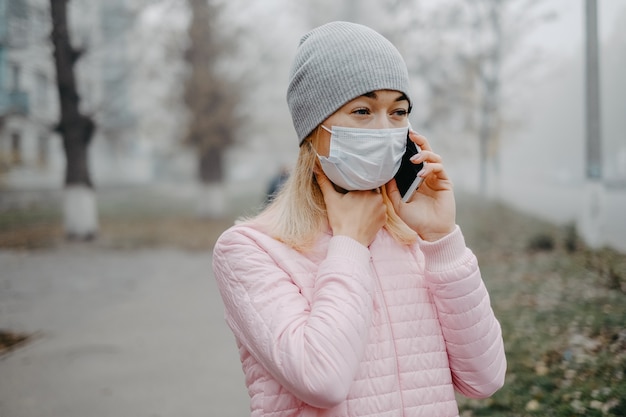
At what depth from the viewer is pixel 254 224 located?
1.63 meters

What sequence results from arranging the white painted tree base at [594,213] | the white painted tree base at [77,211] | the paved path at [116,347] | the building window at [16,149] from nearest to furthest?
the paved path at [116,347] → the white painted tree base at [594,213] → the building window at [16,149] → the white painted tree base at [77,211]

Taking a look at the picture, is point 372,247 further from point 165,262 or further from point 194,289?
point 165,262

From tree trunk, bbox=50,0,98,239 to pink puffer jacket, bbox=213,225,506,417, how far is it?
43.1ft

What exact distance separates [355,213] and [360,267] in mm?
177

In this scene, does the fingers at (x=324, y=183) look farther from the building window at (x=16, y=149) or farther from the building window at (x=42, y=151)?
the building window at (x=42, y=151)

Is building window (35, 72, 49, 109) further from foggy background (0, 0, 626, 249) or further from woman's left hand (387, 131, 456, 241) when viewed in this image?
woman's left hand (387, 131, 456, 241)

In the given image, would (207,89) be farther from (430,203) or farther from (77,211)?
(430,203)

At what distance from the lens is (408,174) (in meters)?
1.65

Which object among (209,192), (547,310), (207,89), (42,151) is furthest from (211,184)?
(547,310)

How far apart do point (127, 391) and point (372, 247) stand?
3654 mm

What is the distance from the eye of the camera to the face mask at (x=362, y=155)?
157 centimetres

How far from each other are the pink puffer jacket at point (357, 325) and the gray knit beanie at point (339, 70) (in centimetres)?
40

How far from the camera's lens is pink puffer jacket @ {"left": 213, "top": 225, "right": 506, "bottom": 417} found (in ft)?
4.36

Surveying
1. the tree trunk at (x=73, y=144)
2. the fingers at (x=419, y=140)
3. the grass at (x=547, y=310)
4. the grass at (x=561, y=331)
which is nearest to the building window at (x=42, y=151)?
the grass at (x=547, y=310)
